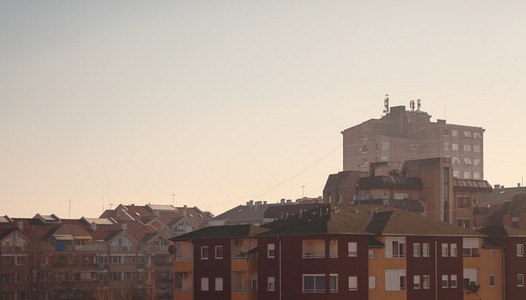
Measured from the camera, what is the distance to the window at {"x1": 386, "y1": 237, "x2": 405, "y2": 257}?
103625mm

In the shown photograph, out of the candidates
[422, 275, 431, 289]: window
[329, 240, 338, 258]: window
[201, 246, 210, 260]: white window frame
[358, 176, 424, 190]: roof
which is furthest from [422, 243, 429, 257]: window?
[358, 176, 424, 190]: roof

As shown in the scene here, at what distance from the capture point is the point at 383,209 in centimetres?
12131

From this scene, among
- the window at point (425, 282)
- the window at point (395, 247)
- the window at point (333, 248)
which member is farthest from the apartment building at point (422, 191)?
the window at point (333, 248)

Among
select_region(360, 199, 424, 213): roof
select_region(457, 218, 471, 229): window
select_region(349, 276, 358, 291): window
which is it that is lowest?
select_region(349, 276, 358, 291): window

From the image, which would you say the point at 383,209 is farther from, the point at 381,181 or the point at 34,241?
the point at 34,241

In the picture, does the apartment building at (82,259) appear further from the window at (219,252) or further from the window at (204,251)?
the window at (219,252)

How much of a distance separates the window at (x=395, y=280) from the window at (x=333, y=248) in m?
7.96

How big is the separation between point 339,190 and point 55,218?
56.8m

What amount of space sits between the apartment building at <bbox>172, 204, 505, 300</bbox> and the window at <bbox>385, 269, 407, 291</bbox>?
0.11 metres

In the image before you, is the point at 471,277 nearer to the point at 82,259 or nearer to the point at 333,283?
the point at 333,283

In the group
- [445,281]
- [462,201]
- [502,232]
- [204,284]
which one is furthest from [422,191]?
[204,284]

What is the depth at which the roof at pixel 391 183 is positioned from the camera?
170000mm

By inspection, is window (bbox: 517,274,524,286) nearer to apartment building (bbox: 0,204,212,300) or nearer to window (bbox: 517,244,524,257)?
window (bbox: 517,244,524,257)

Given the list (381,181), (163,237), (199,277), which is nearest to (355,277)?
(199,277)
